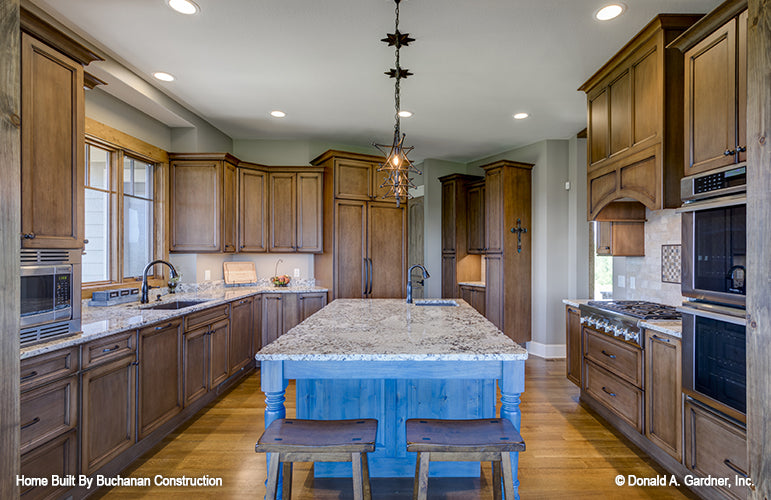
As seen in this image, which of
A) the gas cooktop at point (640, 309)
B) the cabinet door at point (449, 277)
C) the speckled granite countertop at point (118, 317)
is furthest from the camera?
the cabinet door at point (449, 277)

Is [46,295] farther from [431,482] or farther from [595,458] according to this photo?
[595,458]

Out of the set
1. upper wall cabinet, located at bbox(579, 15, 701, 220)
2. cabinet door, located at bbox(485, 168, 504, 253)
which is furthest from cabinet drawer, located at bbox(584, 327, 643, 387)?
cabinet door, located at bbox(485, 168, 504, 253)

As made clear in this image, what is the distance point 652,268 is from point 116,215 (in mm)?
4745

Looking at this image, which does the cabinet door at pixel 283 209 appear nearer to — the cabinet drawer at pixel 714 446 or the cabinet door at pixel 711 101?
the cabinet door at pixel 711 101

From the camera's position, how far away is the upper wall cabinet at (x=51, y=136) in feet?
5.92

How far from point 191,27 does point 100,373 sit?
223cm

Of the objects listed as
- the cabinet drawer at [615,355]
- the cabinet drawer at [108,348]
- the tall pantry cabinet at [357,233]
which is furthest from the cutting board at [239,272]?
the cabinet drawer at [615,355]

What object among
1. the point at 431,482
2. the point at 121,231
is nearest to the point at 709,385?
the point at 431,482

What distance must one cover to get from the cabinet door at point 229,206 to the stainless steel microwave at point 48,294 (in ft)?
7.39

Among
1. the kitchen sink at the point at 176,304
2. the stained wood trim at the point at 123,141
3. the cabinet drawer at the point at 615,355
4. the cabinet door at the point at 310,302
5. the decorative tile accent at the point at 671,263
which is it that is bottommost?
the cabinet drawer at the point at 615,355

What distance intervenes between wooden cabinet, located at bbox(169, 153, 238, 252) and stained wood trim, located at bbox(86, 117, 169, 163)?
215 mm

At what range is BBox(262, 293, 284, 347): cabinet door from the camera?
176 inches

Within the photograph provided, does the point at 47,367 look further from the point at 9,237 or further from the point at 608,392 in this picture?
the point at 608,392

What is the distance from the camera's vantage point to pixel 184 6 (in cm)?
233
